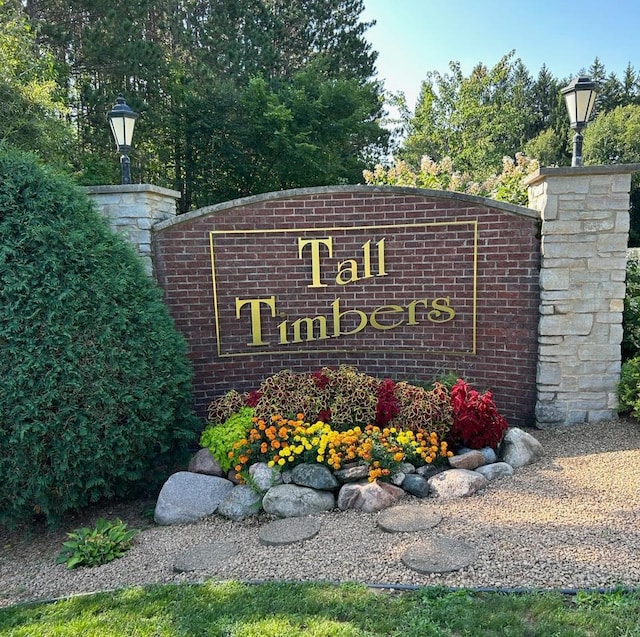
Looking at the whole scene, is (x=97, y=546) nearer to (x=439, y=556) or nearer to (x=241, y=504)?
(x=241, y=504)

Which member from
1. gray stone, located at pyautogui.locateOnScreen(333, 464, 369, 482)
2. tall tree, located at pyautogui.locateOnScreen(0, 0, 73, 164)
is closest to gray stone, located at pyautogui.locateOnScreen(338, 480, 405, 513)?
gray stone, located at pyautogui.locateOnScreen(333, 464, 369, 482)

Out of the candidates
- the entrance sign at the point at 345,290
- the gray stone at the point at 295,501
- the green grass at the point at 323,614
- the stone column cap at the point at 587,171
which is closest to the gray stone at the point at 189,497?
the gray stone at the point at 295,501

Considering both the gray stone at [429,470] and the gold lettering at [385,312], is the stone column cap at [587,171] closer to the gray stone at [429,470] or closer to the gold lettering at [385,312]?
the gold lettering at [385,312]

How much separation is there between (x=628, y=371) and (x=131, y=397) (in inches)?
159

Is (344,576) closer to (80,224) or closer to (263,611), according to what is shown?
(263,611)

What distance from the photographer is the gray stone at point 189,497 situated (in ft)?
11.3

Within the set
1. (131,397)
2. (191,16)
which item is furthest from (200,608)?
(191,16)

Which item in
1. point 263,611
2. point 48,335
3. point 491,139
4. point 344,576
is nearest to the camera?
point 263,611

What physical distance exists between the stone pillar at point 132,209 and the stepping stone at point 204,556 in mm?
2599

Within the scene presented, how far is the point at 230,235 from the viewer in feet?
15.8

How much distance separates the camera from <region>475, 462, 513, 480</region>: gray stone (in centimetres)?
359

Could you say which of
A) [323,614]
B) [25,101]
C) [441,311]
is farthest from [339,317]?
[25,101]

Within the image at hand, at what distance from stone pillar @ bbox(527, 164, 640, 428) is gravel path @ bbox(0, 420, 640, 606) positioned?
36.4 inches

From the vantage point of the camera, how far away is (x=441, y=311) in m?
4.78
